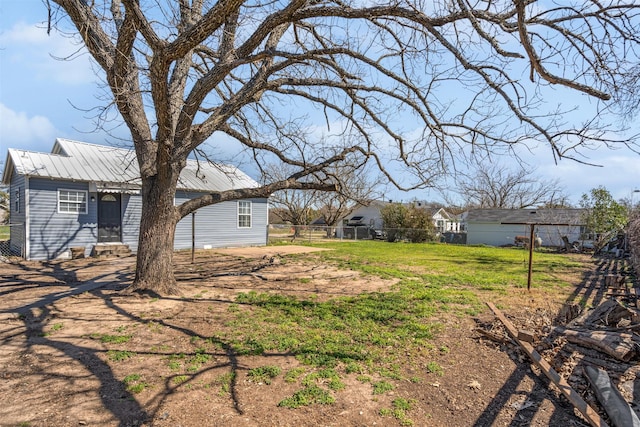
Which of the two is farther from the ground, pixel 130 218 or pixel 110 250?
pixel 130 218

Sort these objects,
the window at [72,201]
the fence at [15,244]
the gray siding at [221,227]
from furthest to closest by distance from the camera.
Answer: the gray siding at [221,227] → the fence at [15,244] → the window at [72,201]

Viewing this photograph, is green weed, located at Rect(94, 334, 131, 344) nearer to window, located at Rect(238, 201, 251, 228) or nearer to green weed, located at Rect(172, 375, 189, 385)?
green weed, located at Rect(172, 375, 189, 385)

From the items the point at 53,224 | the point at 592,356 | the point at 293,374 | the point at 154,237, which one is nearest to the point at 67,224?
the point at 53,224

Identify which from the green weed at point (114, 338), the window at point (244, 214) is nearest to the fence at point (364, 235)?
the window at point (244, 214)

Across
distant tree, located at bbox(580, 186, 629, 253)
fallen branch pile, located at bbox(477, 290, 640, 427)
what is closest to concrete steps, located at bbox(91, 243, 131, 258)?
fallen branch pile, located at bbox(477, 290, 640, 427)

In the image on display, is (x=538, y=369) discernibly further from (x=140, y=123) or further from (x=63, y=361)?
(x=140, y=123)

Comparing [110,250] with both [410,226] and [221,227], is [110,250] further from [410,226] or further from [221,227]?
[410,226]

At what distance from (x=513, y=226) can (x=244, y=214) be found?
2052 centimetres

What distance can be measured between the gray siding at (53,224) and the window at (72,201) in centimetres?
12

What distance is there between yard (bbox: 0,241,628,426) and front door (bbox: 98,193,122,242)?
5316mm

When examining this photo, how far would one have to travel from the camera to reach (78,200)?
12.5 metres

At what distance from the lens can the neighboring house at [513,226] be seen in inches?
1008

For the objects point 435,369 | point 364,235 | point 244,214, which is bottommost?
point 435,369

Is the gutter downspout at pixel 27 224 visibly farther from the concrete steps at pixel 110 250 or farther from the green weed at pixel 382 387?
the green weed at pixel 382 387
